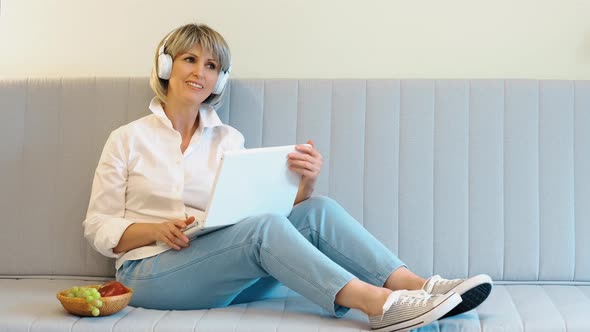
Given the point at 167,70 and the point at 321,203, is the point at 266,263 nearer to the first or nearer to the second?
the point at 321,203

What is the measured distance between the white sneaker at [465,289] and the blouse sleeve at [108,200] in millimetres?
801

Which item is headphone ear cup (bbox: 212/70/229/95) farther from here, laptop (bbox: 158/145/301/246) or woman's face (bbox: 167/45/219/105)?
laptop (bbox: 158/145/301/246)

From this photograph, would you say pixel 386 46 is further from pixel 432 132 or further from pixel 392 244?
pixel 392 244

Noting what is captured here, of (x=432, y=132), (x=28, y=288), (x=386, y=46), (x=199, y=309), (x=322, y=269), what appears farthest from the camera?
(x=386, y=46)

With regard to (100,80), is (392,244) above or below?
below

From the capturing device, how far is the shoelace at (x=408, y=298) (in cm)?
190

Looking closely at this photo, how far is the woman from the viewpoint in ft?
6.43

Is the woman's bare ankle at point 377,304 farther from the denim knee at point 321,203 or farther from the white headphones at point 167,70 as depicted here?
the white headphones at point 167,70

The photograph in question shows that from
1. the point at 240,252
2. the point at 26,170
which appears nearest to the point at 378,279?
the point at 240,252

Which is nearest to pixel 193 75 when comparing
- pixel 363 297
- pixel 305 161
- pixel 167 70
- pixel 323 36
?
pixel 167 70

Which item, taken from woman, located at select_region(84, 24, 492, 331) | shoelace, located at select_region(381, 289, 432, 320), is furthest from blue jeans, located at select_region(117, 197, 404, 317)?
shoelace, located at select_region(381, 289, 432, 320)

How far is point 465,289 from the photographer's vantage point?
1.94 m

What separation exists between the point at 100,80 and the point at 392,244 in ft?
3.25

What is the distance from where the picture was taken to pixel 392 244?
2.49m
